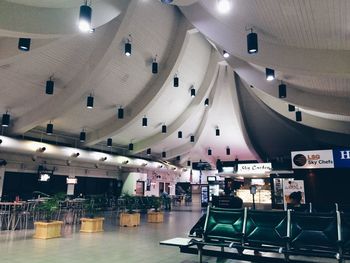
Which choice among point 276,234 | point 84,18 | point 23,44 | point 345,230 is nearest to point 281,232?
point 276,234

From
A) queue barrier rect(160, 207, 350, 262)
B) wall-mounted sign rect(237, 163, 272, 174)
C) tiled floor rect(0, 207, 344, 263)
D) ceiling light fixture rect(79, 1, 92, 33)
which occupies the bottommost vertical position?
tiled floor rect(0, 207, 344, 263)

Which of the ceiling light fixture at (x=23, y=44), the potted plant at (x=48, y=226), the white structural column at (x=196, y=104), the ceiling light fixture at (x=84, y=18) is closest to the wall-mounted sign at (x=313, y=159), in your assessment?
the white structural column at (x=196, y=104)

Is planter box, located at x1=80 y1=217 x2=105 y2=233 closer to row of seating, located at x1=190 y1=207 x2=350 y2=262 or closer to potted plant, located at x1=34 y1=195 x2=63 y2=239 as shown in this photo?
potted plant, located at x1=34 y1=195 x2=63 y2=239

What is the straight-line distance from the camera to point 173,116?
14.8 m

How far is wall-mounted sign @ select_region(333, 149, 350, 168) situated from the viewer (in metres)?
8.07

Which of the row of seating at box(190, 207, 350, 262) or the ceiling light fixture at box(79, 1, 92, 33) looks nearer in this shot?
the row of seating at box(190, 207, 350, 262)

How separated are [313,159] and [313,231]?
16.1 ft

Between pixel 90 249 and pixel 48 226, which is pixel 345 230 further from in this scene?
pixel 48 226

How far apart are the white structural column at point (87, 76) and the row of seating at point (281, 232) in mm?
4841

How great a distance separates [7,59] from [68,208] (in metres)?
6.68

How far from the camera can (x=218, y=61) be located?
1176 cm

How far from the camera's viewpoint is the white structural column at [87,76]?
7168 mm

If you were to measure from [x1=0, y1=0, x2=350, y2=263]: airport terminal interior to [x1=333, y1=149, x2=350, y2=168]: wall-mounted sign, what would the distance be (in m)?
0.04

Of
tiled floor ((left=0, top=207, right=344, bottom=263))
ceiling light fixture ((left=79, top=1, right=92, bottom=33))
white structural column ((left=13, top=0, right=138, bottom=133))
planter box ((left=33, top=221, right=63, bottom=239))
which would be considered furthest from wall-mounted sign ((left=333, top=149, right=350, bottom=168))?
planter box ((left=33, top=221, right=63, bottom=239))
